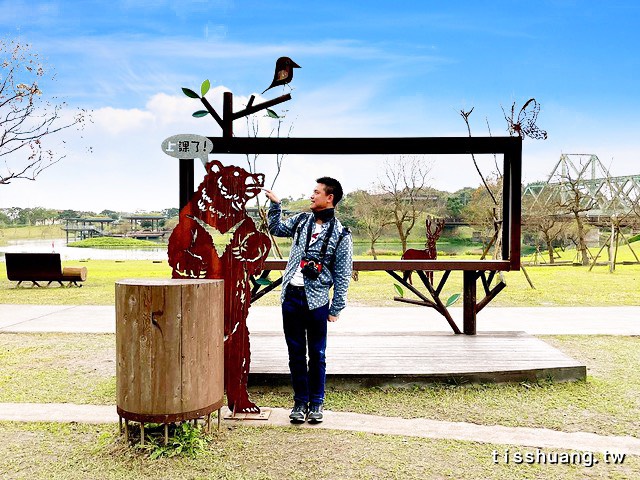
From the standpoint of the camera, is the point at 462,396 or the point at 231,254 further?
the point at 462,396

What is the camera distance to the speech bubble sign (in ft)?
14.3

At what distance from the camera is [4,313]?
355 inches

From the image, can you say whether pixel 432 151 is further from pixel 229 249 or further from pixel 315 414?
pixel 315 414

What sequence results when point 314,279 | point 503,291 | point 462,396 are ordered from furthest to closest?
1. point 503,291
2. point 462,396
3. point 314,279

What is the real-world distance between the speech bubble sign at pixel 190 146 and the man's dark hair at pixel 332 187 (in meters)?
1.06

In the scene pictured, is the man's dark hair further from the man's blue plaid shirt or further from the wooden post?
the wooden post

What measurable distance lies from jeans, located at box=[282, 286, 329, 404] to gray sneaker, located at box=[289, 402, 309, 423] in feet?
0.11

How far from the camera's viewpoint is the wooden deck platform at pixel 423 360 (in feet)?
15.3

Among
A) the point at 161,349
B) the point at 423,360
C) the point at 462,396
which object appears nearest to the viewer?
the point at 161,349

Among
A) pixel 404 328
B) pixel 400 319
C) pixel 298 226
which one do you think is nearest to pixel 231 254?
pixel 298 226

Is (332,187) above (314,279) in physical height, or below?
above

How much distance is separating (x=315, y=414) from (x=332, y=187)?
151 cm

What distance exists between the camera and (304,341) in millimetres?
3873

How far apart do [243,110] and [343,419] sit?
8.78 feet
